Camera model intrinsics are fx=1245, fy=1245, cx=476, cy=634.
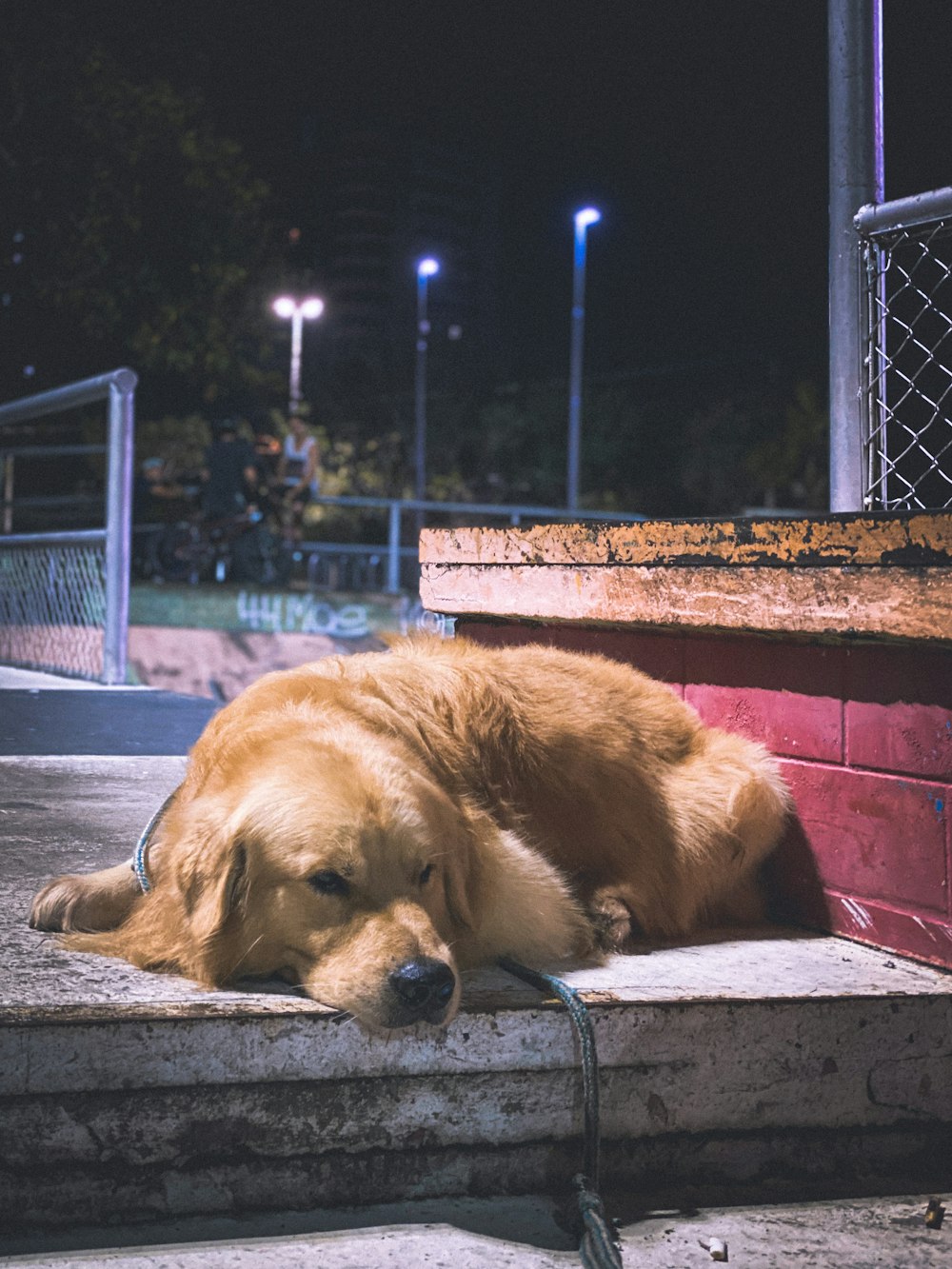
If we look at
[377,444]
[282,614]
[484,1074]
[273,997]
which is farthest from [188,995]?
[377,444]

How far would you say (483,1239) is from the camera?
205 centimetres

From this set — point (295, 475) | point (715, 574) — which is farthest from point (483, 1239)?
point (295, 475)

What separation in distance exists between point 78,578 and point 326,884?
6378 mm

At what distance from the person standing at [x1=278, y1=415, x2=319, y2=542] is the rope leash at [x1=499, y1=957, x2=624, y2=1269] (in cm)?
1367

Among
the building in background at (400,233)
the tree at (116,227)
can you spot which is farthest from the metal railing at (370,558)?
the building in background at (400,233)

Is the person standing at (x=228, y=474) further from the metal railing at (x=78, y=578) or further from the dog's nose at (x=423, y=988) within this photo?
the dog's nose at (x=423, y=988)

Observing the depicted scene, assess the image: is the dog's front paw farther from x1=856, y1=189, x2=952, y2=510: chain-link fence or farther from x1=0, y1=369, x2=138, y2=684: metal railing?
x1=0, y1=369, x2=138, y2=684: metal railing

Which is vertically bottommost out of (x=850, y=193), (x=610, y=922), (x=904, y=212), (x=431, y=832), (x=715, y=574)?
(x=610, y=922)

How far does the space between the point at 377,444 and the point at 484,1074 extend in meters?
35.9

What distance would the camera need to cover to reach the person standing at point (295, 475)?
1573 cm

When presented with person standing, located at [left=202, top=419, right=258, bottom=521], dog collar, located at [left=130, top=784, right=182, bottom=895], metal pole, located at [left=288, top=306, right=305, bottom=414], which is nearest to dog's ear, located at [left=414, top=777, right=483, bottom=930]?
dog collar, located at [left=130, top=784, right=182, bottom=895]

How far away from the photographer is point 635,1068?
2.31 meters

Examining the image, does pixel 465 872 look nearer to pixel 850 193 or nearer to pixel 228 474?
pixel 850 193

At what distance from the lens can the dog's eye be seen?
2279 mm
